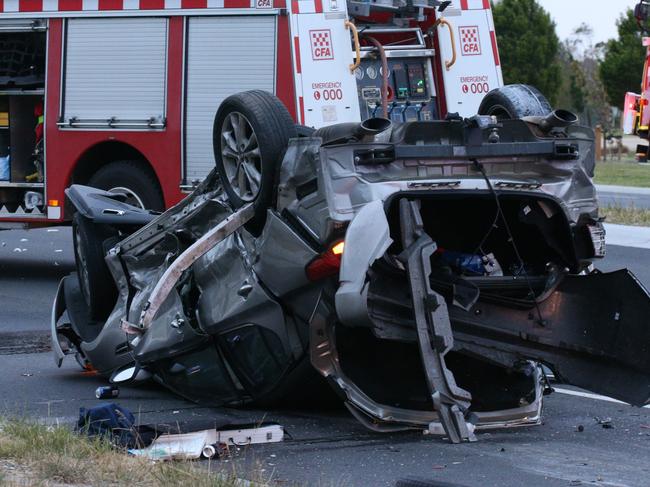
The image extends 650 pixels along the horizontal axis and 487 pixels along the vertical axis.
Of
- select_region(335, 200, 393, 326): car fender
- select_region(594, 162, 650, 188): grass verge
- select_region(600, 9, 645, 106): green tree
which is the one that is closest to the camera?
select_region(335, 200, 393, 326): car fender

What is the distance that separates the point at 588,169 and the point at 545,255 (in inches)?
23.0

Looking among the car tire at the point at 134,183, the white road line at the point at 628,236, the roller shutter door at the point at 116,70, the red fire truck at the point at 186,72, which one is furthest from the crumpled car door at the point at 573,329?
the white road line at the point at 628,236

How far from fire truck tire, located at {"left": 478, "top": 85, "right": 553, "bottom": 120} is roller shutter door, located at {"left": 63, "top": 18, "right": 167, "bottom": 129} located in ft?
19.1

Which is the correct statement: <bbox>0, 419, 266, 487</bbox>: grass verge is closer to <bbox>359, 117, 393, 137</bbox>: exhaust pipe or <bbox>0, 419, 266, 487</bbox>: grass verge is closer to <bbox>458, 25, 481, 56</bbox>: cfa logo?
<bbox>359, 117, 393, 137</bbox>: exhaust pipe

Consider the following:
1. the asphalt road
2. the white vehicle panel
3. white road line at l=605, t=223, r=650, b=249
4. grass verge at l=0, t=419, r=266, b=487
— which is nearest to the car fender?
the asphalt road

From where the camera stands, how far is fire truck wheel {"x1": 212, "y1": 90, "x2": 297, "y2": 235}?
7.11 m

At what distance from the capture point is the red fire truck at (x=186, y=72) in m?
12.8

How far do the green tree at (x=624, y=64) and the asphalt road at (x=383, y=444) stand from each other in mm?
35231

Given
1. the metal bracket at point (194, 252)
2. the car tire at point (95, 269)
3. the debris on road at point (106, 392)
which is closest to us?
the metal bracket at point (194, 252)

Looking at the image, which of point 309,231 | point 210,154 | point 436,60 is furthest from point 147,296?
point 436,60

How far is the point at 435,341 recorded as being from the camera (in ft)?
21.0

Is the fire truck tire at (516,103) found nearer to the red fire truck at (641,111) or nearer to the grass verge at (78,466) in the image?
the grass verge at (78,466)

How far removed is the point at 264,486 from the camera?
552cm

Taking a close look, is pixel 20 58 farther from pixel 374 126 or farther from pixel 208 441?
pixel 208 441
